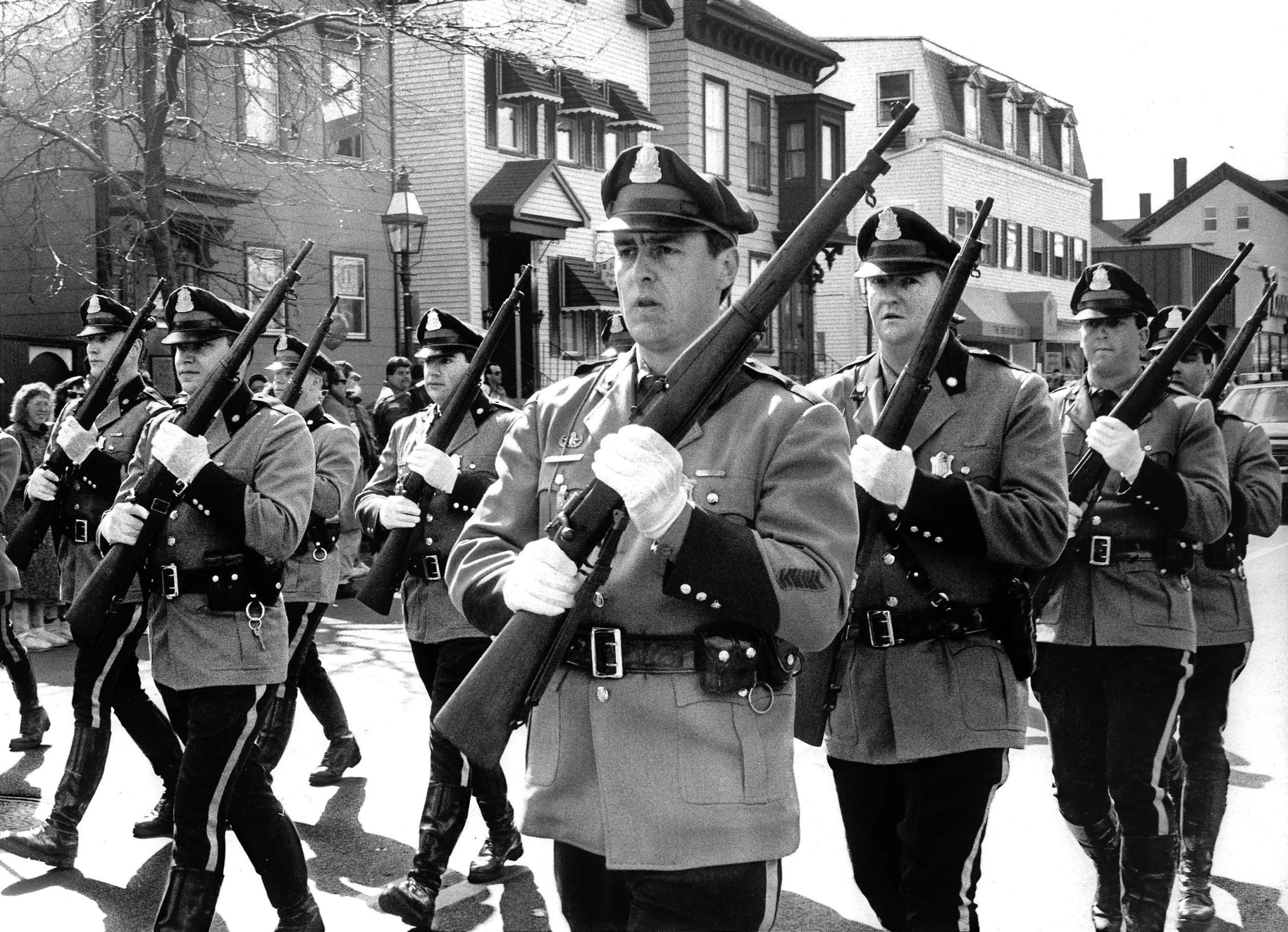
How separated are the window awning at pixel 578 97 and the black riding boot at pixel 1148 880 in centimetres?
2407

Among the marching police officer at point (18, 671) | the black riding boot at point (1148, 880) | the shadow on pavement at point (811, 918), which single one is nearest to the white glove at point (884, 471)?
the black riding boot at point (1148, 880)

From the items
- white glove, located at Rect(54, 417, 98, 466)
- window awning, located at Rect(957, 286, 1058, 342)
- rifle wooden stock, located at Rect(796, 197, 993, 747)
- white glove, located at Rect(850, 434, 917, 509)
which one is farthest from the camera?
window awning, located at Rect(957, 286, 1058, 342)

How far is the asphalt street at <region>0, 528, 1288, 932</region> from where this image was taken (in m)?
5.66

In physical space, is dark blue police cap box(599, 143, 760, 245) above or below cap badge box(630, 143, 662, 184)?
below

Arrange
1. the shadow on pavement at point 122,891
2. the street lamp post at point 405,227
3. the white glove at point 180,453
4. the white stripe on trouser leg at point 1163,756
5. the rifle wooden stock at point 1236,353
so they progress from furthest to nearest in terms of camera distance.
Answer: the street lamp post at point 405,227, the rifle wooden stock at point 1236,353, the shadow on pavement at point 122,891, the white glove at point 180,453, the white stripe on trouser leg at point 1163,756

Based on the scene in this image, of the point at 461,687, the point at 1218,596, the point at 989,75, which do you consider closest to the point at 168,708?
the point at 461,687

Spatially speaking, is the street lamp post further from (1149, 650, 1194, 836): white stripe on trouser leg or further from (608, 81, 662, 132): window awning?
(1149, 650, 1194, 836): white stripe on trouser leg

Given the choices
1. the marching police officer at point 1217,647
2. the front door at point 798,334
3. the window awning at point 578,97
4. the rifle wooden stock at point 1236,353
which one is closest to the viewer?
the marching police officer at point 1217,647

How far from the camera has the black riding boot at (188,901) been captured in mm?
4785

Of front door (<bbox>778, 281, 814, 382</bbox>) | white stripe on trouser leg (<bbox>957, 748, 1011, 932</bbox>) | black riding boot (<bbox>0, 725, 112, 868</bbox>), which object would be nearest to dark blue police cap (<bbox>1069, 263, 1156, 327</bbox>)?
white stripe on trouser leg (<bbox>957, 748, 1011, 932</bbox>)

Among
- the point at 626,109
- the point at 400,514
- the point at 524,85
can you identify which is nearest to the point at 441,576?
the point at 400,514

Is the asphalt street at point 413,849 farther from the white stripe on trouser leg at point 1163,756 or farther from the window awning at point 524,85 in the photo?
the window awning at point 524,85

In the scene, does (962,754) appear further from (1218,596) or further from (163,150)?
(163,150)

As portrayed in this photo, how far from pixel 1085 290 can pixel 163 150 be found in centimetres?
1310
